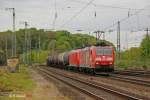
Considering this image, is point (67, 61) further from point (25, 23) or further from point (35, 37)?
point (35, 37)

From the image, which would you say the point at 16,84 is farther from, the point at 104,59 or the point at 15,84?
the point at 104,59

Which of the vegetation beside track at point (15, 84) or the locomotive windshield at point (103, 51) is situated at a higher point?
the locomotive windshield at point (103, 51)

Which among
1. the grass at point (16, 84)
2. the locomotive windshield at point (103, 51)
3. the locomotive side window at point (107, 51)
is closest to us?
the grass at point (16, 84)

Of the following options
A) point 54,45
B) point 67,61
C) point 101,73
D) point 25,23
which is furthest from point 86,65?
point 54,45

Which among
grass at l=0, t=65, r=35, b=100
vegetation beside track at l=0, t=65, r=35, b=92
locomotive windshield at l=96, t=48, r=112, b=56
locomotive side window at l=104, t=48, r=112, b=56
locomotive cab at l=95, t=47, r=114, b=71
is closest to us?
grass at l=0, t=65, r=35, b=100

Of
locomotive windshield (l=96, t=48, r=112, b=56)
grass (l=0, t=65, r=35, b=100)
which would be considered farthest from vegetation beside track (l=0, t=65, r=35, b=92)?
locomotive windshield (l=96, t=48, r=112, b=56)

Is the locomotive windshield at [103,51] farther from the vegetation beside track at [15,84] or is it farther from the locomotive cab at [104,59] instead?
the vegetation beside track at [15,84]

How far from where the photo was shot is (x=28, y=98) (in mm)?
22031

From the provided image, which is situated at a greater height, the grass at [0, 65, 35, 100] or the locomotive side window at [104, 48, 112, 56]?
the locomotive side window at [104, 48, 112, 56]

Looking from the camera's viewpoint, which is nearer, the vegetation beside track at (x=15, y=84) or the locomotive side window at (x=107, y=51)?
the vegetation beside track at (x=15, y=84)

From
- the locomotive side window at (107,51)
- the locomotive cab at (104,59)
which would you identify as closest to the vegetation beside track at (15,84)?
the locomotive cab at (104,59)

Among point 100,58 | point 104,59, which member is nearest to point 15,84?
point 100,58

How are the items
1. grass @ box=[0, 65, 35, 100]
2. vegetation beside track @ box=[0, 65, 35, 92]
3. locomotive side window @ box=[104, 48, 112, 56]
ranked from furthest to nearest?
locomotive side window @ box=[104, 48, 112, 56]
vegetation beside track @ box=[0, 65, 35, 92]
grass @ box=[0, 65, 35, 100]

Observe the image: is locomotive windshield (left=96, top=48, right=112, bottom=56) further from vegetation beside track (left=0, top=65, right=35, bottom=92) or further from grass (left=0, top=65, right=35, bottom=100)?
grass (left=0, top=65, right=35, bottom=100)
